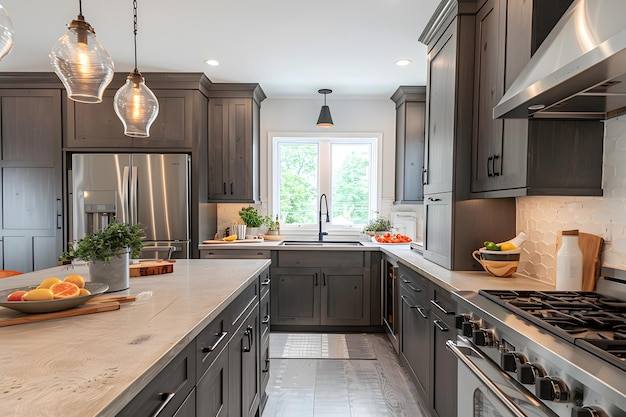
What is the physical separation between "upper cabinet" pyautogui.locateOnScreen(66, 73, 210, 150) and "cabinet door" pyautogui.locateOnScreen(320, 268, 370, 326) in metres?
2.06

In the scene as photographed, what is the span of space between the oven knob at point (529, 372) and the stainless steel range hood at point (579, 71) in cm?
89

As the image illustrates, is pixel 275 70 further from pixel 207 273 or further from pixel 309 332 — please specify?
pixel 309 332

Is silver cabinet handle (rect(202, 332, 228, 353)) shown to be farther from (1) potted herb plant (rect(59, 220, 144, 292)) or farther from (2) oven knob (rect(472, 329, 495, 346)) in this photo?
(2) oven knob (rect(472, 329, 495, 346))

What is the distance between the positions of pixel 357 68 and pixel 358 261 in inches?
77.3

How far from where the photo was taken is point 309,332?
13.0ft

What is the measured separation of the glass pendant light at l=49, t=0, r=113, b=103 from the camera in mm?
1476

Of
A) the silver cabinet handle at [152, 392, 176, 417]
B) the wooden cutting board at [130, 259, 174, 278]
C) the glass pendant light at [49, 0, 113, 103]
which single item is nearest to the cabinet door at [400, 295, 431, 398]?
the wooden cutting board at [130, 259, 174, 278]

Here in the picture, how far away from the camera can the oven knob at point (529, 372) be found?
107 cm

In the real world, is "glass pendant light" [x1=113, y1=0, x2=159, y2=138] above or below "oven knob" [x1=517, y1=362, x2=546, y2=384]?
above

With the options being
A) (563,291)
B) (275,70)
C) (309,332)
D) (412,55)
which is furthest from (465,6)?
(309,332)

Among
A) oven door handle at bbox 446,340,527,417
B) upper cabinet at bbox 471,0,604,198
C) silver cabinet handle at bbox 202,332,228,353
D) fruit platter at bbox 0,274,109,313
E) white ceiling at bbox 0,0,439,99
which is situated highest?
white ceiling at bbox 0,0,439,99

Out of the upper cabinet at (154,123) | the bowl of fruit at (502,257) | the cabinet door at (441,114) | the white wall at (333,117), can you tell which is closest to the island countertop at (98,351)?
the bowl of fruit at (502,257)

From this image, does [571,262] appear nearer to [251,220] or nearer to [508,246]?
[508,246]

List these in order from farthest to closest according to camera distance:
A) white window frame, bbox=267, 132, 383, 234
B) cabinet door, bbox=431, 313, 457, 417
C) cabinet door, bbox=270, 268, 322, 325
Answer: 1. white window frame, bbox=267, 132, 383, 234
2. cabinet door, bbox=270, 268, 322, 325
3. cabinet door, bbox=431, 313, 457, 417
